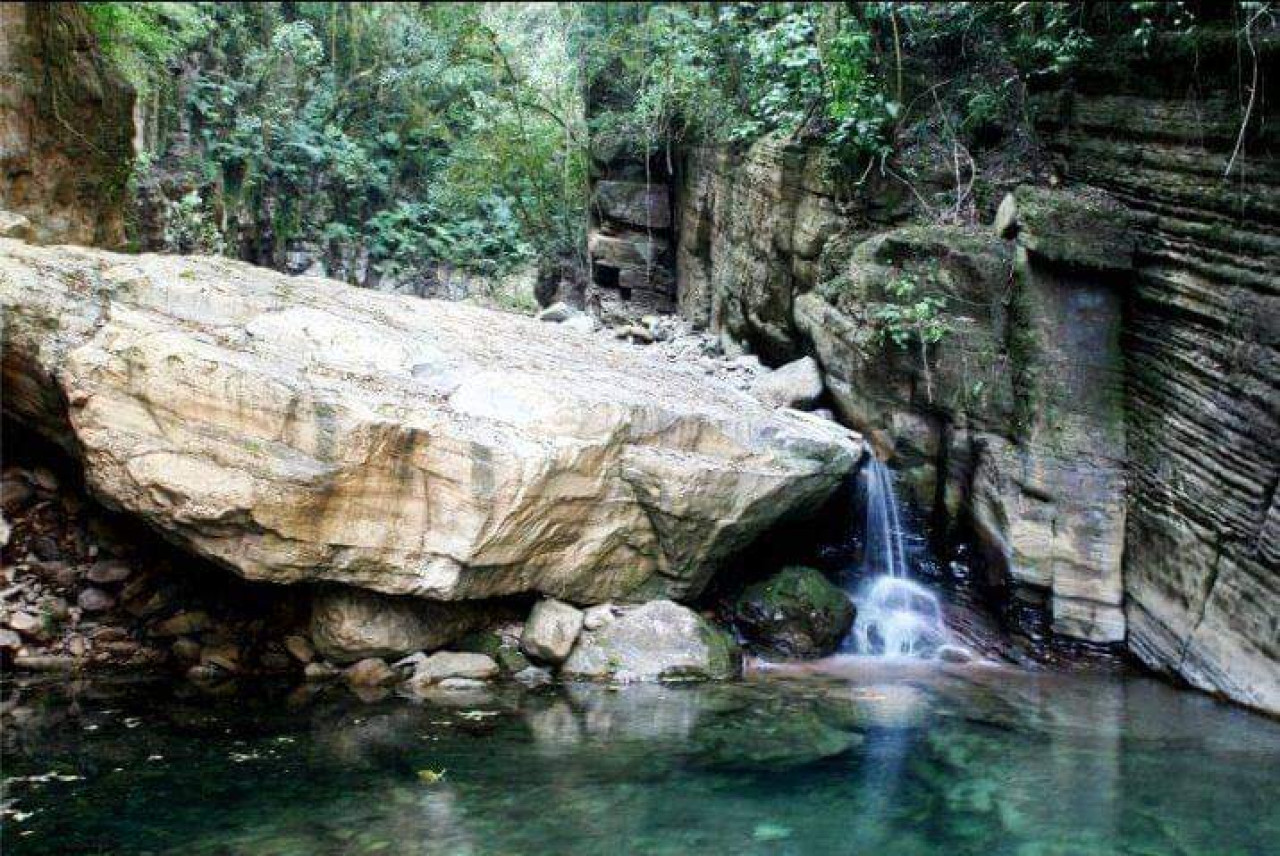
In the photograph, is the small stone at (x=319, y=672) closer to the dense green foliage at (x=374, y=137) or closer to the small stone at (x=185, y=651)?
the small stone at (x=185, y=651)

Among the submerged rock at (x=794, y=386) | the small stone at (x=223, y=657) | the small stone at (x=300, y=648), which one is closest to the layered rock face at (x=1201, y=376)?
the submerged rock at (x=794, y=386)

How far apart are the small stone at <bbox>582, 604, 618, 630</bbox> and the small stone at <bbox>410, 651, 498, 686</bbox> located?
75cm

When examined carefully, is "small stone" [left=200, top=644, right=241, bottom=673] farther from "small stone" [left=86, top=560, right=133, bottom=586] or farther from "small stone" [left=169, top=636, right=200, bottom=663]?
"small stone" [left=86, top=560, right=133, bottom=586]

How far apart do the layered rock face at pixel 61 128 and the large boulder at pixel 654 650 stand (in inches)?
208

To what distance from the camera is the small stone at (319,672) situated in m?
6.57

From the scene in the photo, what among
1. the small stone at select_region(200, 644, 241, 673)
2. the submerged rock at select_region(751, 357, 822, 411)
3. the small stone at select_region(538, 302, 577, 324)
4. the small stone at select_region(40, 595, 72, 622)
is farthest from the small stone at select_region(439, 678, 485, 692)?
the small stone at select_region(538, 302, 577, 324)

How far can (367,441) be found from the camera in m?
6.02

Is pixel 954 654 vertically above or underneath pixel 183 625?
underneath

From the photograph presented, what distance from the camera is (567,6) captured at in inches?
546

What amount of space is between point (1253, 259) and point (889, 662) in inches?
155

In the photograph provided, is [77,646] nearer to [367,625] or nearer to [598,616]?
[367,625]

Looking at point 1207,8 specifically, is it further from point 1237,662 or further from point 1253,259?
point 1237,662

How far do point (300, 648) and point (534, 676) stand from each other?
1.71 metres

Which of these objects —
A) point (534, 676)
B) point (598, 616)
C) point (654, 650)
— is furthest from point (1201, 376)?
point (534, 676)
